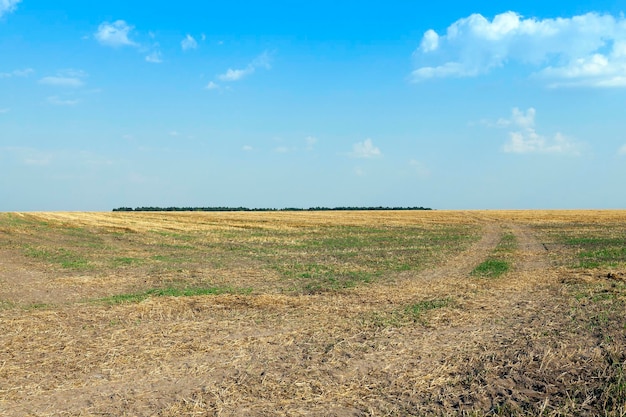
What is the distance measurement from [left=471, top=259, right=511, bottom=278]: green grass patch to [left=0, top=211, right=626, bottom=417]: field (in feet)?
0.35

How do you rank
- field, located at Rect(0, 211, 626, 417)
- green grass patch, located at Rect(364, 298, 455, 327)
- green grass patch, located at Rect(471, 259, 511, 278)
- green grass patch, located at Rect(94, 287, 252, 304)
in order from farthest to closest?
green grass patch, located at Rect(471, 259, 511, 278)
green grass patch, located at Rect(94, 287, 252, 304)
green grass patch, located at Rect(364, 298, 455, 327)
field, located at Rect(0, 211, 626, 417)

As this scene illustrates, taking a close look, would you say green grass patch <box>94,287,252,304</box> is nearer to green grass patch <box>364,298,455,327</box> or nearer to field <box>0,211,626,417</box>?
field <box>0,211,626,417</box>

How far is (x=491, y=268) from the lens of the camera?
20.8m

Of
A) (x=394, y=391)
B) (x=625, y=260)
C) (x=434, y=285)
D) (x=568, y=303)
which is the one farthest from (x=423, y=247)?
(x=394, y=391)

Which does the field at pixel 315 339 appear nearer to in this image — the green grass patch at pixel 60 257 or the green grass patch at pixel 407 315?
the green grass patch at pixel 407 315

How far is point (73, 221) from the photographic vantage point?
51469mm

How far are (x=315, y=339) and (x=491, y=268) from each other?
41.7 ft

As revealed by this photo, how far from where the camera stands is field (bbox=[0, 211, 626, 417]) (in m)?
Answer: 7.22

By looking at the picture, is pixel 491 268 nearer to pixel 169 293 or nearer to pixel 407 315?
pixel 407 315

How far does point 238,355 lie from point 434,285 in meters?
9.19

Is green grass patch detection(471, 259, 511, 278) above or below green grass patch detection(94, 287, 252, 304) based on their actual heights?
above

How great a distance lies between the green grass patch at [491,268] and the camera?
752 inches

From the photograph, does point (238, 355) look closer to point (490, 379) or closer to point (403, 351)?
point (403, 351)

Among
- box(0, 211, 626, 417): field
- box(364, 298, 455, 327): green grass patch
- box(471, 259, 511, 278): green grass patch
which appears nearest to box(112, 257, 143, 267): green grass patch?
box(0, 211, 626, 417): field
